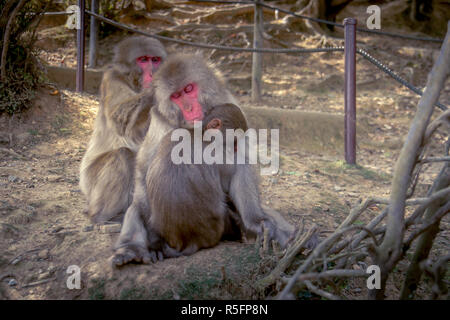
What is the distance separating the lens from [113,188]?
9.87 ft

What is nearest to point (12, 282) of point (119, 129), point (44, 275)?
A: point (44, 275)

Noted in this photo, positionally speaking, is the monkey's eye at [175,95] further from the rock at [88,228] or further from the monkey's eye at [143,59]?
the monkey's eye at [143,59]

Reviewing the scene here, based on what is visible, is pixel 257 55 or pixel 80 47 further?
pixel 257 55

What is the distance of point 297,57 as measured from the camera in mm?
9125

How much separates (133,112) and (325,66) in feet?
20.7

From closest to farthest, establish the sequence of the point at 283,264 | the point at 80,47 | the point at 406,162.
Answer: the point at 406,162 < the point at 283,264 < the point at 80,47

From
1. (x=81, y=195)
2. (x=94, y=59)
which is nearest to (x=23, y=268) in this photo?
(x=81, y=195)

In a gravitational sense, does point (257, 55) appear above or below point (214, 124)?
above

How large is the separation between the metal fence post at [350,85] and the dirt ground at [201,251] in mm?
213

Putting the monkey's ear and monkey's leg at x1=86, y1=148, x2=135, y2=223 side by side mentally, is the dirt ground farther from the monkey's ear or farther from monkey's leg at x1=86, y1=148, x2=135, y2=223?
the monkey's ear

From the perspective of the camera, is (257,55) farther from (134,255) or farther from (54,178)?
(134,255)

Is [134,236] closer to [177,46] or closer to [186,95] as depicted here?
[186,95]

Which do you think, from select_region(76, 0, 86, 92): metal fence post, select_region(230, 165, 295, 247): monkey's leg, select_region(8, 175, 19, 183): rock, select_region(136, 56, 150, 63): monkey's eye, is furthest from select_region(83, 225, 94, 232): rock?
select_region(76, 0, 86, 92): metal fence post

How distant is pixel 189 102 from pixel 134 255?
91cm
